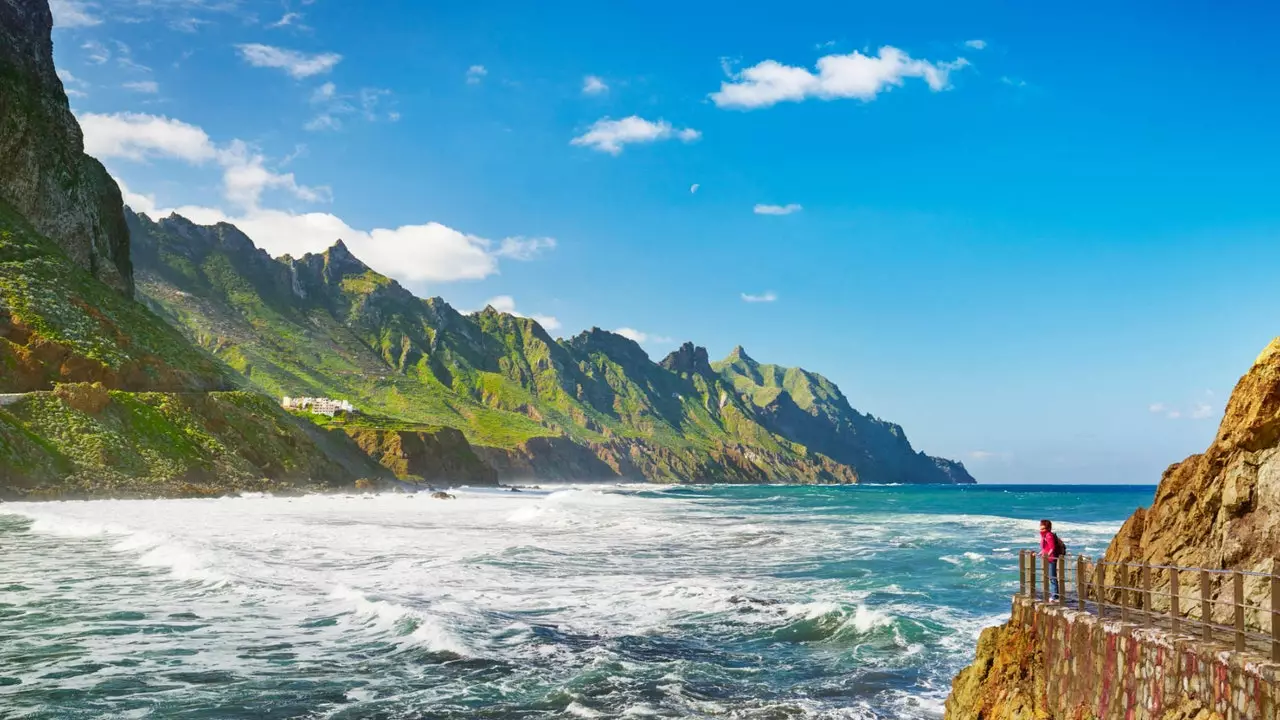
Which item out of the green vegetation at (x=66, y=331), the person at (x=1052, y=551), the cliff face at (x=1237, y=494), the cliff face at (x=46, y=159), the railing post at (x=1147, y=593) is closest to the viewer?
the railing post at (x=1147, y=593)

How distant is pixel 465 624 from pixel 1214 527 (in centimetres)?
1862

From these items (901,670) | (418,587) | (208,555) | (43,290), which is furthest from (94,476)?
(901,670)

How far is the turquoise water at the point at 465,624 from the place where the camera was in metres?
17.4

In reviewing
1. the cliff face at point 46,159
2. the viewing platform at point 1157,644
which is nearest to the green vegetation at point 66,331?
the cliff face at point 46,159

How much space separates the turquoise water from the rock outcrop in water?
220cm

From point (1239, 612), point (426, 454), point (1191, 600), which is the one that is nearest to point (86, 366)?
point (426, 454)

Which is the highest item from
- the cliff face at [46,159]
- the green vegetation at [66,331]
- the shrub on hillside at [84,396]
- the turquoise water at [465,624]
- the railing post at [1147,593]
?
the cliff face at [46,159]

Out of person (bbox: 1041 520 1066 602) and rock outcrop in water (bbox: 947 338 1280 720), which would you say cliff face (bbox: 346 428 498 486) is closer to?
rock outcrop in water (bbox: 947 338 1280 720)

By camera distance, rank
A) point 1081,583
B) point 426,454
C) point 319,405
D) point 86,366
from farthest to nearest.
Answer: point 319,405
point 426,454
point 86,366
point 1081,583

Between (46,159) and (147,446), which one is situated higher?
(46,159)

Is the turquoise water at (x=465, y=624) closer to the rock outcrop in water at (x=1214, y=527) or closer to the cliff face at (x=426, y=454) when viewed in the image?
the rock outcrop in water at (x=1214, y=527)

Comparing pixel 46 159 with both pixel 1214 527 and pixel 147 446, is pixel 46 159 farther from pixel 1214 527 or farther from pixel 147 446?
pixel 1214 527

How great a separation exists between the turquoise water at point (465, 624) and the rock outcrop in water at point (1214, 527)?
2198 millimetres

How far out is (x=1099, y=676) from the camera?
43.0ft
